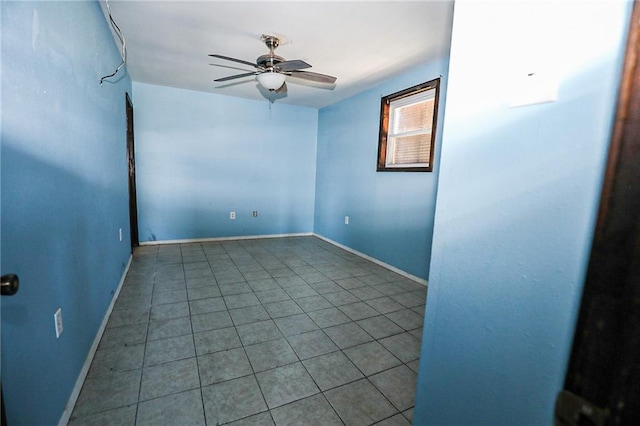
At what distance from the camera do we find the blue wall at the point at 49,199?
92cm

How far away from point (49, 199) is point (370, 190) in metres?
3.34

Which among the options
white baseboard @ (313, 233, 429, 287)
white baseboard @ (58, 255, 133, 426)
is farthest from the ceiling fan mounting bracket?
white baseboard @ (313, 233, 429, 287)

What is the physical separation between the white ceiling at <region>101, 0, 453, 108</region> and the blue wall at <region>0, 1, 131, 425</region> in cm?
55

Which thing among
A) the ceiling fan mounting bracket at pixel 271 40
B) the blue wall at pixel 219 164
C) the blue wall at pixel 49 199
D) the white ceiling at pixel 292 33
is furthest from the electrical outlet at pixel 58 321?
the blue wall at pixel 219 164

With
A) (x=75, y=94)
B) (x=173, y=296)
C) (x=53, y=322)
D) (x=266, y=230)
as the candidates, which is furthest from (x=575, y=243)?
(x=266, y=230)

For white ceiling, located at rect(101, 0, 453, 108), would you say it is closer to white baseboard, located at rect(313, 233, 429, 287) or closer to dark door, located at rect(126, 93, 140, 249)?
dark door, located at rect(126, 93, 140, 249)

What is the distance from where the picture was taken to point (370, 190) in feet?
13.0

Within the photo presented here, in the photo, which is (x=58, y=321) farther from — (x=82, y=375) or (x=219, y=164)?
(x=219, y=164)

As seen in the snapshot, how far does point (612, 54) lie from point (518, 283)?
0.53 m

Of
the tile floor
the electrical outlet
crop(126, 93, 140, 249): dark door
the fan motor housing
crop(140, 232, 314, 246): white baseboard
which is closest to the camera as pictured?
the electrical outlet

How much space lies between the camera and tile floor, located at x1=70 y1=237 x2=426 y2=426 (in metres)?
1.40

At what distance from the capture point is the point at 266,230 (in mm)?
5078

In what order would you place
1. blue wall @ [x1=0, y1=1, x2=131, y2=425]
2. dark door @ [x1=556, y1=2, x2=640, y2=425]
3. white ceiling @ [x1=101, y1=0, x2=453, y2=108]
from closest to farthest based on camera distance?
1. dark door @ [x1=556, y1=2, x2=640, y2=425]
2. blue wall @ [x1=0, y1=1, x2=131, y2=425]
3. white ceiling @ [x1=101, y1=0, x2=453, y2=108]

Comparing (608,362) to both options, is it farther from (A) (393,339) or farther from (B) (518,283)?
(A) (393,339)
